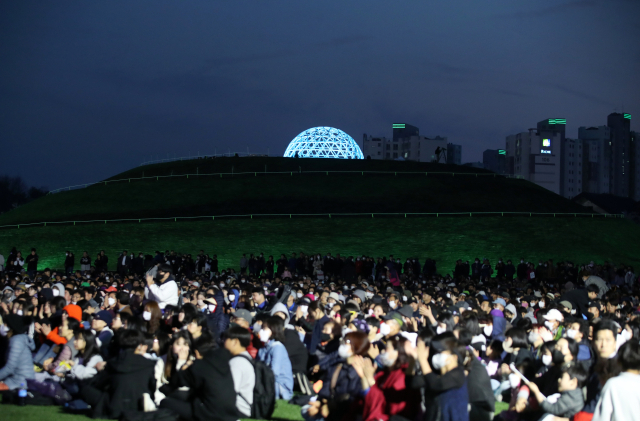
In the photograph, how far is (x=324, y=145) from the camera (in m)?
79.4

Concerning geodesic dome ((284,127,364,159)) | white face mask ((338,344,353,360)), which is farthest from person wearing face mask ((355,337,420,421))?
geodesic dome ((284,127,364,159))

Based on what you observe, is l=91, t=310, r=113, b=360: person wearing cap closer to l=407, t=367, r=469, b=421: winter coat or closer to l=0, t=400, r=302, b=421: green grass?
l=0, t=400, r=302, b=421: green grass

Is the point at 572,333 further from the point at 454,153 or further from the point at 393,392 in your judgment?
the point at 454,153

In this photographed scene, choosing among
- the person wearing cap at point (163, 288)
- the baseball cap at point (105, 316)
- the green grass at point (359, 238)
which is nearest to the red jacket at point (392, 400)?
the person wearing cap at point (163, 288)

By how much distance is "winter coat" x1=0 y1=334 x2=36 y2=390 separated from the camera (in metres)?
9.89

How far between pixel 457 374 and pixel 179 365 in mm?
4192

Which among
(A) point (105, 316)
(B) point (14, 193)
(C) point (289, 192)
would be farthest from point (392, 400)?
(B) point (14, 193)

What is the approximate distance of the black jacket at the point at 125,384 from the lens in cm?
891

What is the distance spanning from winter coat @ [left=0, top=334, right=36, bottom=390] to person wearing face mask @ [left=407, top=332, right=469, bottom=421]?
630 cm

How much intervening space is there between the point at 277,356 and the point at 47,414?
326 cm

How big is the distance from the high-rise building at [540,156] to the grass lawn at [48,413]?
135019mm

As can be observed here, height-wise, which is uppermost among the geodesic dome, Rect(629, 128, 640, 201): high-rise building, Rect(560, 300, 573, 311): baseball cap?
Rect(629, 128, 640, 201): high-rise building

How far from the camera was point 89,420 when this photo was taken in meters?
8.98

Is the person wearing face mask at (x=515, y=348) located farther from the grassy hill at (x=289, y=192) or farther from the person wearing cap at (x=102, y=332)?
the grassy hill at (x=289, y=192)
